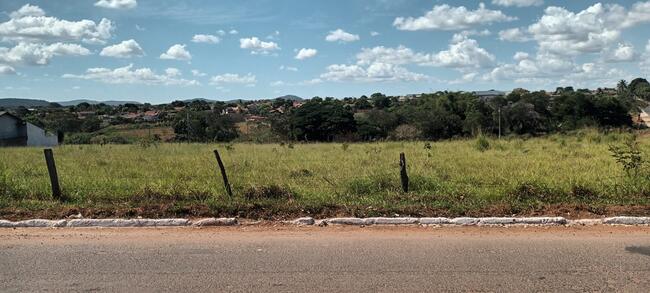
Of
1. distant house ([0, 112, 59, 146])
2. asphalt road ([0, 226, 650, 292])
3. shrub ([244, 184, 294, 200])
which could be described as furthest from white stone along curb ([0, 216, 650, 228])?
distant house ([0, 112, 59, 146])

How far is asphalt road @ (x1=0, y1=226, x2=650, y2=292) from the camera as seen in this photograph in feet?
17.3

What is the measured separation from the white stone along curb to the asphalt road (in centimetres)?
26

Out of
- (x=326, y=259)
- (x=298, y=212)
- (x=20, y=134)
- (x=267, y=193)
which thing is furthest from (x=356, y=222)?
(x=20, y=134)

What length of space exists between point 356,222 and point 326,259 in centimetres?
194

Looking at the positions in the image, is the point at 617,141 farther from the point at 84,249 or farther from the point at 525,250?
the point at 84,249

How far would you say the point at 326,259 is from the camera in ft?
20.0

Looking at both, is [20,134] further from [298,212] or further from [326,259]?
[326,259]

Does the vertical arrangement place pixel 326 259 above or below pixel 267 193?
below

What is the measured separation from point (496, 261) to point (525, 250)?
644 millimetres

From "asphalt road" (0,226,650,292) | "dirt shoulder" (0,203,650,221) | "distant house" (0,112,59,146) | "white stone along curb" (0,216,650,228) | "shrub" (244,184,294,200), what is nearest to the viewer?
"asphalt road" (0,226,650,292)

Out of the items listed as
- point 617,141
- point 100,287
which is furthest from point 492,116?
point 100,287

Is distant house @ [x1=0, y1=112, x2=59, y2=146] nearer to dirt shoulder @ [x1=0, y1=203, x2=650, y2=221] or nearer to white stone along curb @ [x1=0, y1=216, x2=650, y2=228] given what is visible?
dirt shoulder @ [x1=0, y1=203, x2=650, y2=221]

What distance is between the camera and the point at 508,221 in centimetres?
789

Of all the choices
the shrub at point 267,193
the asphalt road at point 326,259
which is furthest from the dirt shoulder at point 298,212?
the shrub at point 267,193
